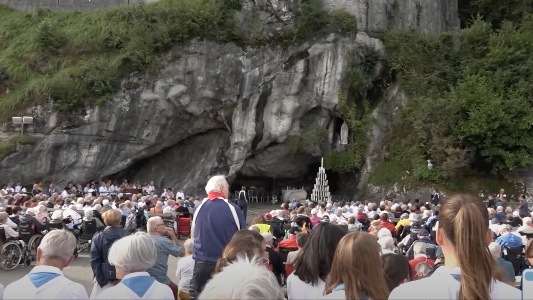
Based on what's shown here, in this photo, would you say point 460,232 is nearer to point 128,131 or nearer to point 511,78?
point 128,131

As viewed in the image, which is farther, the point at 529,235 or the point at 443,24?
the point at 443,24

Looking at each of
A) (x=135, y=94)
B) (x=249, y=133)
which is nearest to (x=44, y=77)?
(x=135, y=94)

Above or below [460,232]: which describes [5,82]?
above

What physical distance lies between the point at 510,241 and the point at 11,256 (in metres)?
9.35

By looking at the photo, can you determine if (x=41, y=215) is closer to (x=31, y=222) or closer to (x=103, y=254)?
(x=31, y=222)

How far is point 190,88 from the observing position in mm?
27312

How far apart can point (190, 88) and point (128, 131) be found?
3.39 m

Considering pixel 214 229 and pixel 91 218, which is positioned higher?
pixel 214 229

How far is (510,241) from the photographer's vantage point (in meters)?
9.96

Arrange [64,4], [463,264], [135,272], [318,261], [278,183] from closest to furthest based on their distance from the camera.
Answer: [463,264], [135,272], [318,261], [64,4], [278,183]

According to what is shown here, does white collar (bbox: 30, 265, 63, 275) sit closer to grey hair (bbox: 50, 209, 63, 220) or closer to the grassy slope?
grey hair (bbox: 50, 209, 63, 220)

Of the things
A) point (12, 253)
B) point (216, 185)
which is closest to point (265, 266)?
point (216, 185)

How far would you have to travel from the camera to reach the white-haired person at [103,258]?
6.12 m

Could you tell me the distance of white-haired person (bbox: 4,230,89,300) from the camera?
381cm
